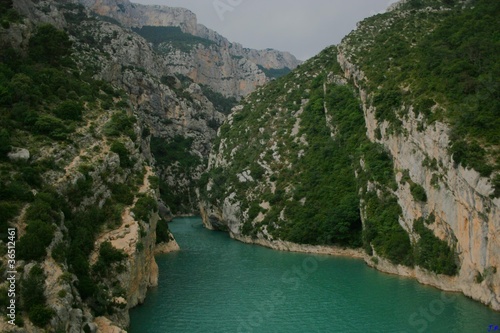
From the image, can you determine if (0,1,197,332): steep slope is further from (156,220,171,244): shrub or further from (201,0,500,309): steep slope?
(201,0,500,309): steep slope

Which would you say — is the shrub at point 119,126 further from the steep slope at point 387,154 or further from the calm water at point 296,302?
the steep slope at point 387,154

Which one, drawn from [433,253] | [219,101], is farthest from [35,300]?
[219,101]

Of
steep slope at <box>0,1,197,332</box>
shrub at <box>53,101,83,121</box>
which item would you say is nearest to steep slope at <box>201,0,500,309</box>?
steep slope at <box>0,1,197,332</box>

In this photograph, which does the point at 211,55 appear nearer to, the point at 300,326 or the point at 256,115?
the point at 256,115

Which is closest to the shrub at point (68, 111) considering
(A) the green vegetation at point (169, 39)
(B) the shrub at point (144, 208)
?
(B) the shrub at point (144, 208)

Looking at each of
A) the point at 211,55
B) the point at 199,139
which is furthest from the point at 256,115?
the point at 211,55
